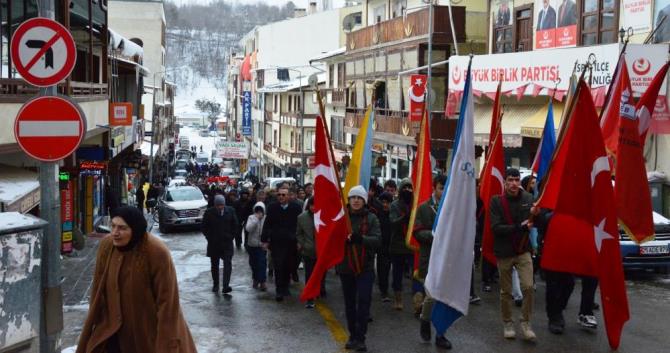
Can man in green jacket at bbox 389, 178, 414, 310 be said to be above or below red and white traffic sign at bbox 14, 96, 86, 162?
below

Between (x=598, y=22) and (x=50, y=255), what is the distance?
18201mm

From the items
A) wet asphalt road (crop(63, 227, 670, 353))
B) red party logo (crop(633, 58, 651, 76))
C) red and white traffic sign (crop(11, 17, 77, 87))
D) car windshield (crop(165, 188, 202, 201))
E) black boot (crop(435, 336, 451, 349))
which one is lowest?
car windshield (crop(165, 188, 202, 201))

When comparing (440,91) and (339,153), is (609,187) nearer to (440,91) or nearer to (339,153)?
(440,91)

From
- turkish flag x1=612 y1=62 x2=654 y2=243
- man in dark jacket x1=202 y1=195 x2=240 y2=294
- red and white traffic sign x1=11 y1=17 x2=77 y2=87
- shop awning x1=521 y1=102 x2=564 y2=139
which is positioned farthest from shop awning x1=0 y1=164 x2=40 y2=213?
shop awning x1=521 y1=102 x2=564 y2=139

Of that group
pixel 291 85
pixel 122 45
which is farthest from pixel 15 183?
pixel 291 85

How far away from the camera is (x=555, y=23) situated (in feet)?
82.1

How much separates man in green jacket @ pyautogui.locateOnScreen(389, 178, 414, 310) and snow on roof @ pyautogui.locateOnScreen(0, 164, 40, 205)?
5.07 m

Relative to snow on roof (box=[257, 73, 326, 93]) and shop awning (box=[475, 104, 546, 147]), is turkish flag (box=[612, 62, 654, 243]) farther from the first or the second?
snow on roof (box=[257, 73, 326, 93])

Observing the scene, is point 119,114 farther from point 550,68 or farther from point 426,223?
point 426,223

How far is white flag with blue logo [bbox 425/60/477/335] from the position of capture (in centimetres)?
888

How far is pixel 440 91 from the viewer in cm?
3441

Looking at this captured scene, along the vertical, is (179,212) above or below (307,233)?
below

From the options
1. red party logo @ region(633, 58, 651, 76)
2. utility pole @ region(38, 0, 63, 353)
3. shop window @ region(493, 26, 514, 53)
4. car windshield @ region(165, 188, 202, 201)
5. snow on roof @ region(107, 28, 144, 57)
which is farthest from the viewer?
shop window @ region(493, 26, 514, 53)

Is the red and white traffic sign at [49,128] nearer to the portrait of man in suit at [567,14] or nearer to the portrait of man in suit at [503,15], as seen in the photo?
the portrait of man in suit at [567,14]
